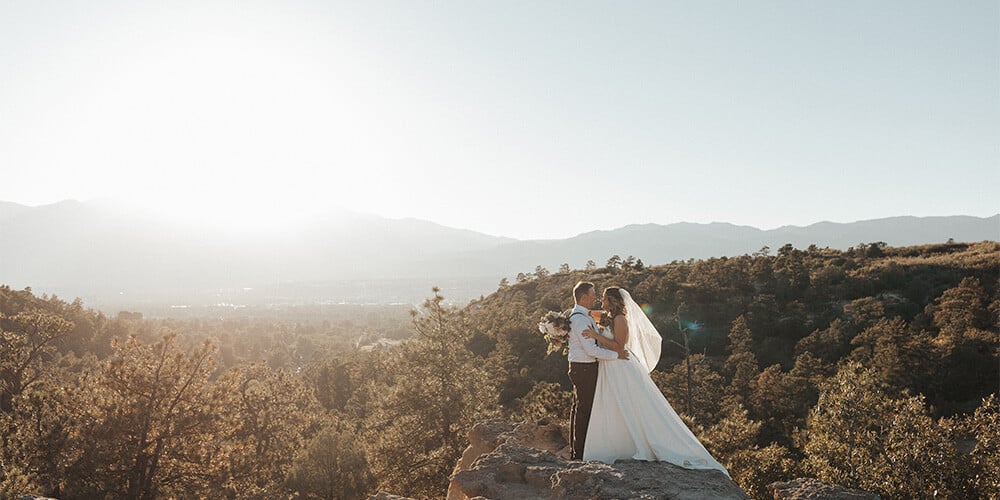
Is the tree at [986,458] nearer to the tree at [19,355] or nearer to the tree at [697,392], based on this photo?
the tree at [697,392]

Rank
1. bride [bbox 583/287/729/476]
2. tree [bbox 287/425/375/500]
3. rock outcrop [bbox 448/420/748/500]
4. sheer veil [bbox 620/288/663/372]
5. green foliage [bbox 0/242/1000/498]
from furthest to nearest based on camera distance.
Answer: tree [bbox 287/425/375/500] < green foliage [bbox 0/242/1000/498] < sheer veil [bbox 620/288/663/372] < bride [bbox 583/287/729/476] < rock outcrop [bbox 448/420/748/500]

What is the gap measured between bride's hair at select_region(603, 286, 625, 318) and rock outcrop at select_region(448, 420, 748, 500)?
2.51 m

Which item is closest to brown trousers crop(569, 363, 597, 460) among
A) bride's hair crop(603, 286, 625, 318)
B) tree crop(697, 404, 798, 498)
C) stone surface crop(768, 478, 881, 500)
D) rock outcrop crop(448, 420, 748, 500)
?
rock outcrop crop(448, 420, 748, 500)

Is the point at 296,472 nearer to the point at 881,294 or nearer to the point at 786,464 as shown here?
the point at 786,464

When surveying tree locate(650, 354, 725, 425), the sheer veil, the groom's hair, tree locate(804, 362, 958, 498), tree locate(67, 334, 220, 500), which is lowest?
tree locate(650, 354, 725, 425)

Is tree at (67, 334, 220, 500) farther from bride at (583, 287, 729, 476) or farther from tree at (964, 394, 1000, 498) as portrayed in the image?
tree at (964, 394, 1000, 498)

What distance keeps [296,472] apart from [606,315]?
19.7 metres

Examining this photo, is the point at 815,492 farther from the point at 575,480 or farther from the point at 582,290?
the point at 582,290

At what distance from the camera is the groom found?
912cm

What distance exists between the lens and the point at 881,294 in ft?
180

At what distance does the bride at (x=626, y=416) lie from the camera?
9141 millimetres

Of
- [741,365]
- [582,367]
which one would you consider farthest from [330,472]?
[741,365]

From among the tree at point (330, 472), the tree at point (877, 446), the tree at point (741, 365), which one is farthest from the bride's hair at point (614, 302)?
the tree at point (741, 365)

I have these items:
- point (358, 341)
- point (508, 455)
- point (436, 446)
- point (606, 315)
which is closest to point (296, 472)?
point (436, 446)
